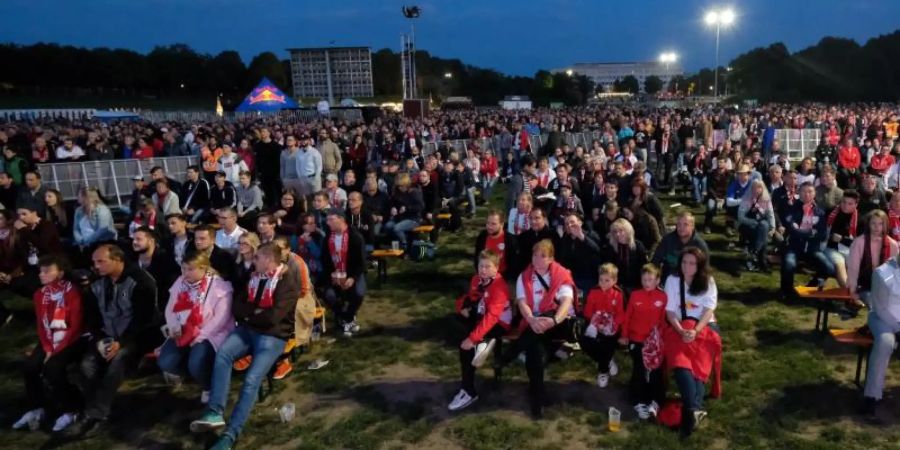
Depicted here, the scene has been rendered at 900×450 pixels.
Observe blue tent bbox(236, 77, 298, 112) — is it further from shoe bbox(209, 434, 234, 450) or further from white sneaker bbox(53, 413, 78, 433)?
shoe bbox(209, 434, 234, 450)

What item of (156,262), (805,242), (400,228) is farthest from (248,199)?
(805,242)

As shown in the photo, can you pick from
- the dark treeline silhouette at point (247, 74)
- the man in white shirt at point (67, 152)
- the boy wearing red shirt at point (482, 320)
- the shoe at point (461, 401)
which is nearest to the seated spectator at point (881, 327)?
the boy wearing red shirt at point (482, 320)

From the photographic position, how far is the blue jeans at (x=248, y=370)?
486 cm

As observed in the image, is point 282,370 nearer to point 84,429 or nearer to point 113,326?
point 113,326

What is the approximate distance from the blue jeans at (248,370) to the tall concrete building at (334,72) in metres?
119

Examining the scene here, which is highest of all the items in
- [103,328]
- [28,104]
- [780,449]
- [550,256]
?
[28,104]

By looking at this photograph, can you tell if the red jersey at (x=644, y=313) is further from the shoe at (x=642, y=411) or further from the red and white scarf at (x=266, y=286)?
the red and white scarf at (x=266, y=286)

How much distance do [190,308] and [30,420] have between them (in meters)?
1.64

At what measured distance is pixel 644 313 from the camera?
17.3ft

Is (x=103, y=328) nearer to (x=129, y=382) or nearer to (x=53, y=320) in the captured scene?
(x=53, y=320)

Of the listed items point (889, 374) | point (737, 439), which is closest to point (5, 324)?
point (737, 439)

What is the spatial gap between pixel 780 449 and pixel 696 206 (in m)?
9.83

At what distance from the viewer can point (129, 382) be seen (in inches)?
237

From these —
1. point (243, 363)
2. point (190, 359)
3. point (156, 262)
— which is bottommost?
point (243, 363)
